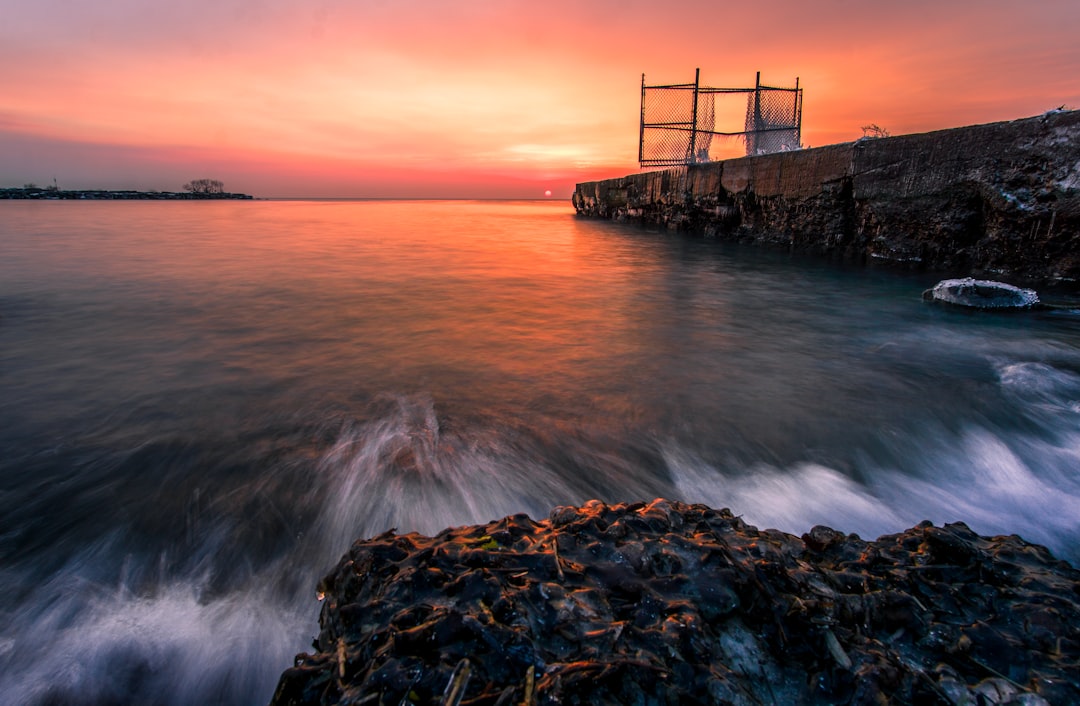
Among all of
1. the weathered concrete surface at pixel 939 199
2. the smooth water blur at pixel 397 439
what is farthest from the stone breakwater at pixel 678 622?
the weathered concrete surface at pixel 939 199

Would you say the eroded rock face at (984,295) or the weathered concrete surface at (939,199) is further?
the weathered concrete surface at (939,199)

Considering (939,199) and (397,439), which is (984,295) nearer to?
(939,199)

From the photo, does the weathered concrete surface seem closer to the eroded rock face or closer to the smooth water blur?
the eroded rock face

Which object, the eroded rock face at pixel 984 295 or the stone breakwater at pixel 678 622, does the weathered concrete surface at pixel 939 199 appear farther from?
the stone breakwater at pixel 678 622

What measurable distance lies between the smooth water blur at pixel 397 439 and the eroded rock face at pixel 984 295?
219mm

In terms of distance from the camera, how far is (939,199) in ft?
24.2

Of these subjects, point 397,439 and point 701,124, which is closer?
point 397,439

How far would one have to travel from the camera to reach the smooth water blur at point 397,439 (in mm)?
1877

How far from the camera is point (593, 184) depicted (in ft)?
94.6

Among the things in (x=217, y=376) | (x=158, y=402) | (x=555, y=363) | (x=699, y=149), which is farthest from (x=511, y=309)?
(x=699, y=149)

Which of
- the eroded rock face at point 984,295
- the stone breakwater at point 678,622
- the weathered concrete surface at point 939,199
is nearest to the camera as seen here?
the stone breakwater at point 678,622

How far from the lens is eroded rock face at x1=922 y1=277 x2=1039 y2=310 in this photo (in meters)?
5.67

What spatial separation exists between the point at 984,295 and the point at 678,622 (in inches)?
269

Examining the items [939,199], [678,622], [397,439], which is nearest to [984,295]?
[939,199]
